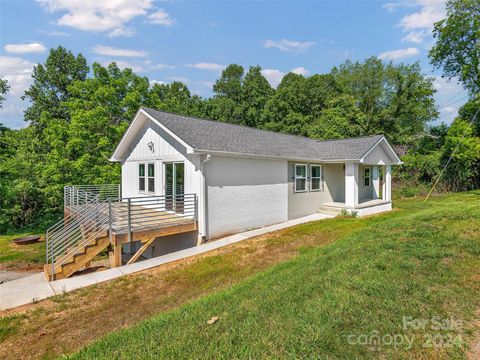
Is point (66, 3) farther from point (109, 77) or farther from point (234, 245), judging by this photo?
point (109, 77)

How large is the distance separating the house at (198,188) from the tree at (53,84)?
1683 centimetres

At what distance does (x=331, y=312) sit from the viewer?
3.45 meters

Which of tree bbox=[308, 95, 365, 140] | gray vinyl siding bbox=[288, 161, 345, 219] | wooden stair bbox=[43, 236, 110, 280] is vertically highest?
tree bbox=[308, 95, 365, 140]

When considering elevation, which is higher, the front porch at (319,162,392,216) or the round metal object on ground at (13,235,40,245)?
the front porch at (319,162,392,216)

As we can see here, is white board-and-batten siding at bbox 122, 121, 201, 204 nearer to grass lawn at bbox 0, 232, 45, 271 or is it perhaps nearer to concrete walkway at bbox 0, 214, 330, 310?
concrete walkway at bbox 0, 214, 330, 310

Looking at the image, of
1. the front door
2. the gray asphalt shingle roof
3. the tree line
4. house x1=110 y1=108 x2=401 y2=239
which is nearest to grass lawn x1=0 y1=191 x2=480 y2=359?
house x1=110 y1=108 x2=401 y2=239

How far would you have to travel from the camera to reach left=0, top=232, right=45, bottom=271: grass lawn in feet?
32.1

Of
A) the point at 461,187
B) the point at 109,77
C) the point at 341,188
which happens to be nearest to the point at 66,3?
the point at 109,77

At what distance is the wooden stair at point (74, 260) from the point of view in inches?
270

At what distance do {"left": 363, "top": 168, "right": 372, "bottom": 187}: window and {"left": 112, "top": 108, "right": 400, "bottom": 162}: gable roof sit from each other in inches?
107

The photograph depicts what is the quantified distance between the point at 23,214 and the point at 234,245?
1964 cm

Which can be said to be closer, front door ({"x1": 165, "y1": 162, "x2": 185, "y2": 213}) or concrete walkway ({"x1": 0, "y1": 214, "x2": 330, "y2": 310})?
concrete walkway ({"x1": 0, "y1": 214, "x2": 330, "y2": 310})

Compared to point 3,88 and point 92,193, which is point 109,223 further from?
point 3,88

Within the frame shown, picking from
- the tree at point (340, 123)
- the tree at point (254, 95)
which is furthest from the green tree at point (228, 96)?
the tree at point (340, 123)
